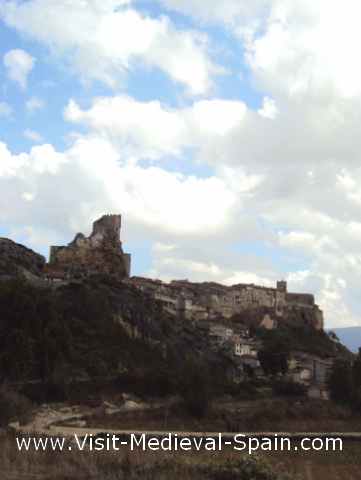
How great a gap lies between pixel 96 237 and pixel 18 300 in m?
44.6

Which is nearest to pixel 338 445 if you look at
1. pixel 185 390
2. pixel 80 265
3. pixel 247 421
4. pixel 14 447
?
pixel 247 421

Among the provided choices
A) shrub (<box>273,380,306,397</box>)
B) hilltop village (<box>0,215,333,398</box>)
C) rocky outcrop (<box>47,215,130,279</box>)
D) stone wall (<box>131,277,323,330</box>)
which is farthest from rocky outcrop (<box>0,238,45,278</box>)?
shrub (<box>273,380,306,397</box>)

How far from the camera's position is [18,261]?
75500mm

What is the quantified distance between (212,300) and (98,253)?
2476cm

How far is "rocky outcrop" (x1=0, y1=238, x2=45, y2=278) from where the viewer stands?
6724 centimetres

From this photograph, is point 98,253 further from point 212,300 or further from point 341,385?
point 341,385

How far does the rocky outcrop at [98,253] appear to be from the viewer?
87250mm

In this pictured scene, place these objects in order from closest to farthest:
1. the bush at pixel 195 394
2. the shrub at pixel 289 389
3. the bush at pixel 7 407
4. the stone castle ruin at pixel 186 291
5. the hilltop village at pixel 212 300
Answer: the bush at pixel 7 407 → the bush at pixel 195 394 → the shrub at pixel 289 389 → the hilltop village at pixel 212 300 → the stone castle ruin at pixel 186 291

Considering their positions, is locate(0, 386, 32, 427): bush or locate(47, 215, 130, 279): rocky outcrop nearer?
locate(0, 386, 32, 427): bush

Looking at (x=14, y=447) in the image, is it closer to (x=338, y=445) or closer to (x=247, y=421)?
(x=338, y=445)

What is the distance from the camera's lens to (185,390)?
131 ft

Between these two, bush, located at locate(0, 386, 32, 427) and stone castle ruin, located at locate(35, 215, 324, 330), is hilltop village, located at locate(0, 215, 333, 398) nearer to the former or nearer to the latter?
stone castle ruin, located at locate(35, 215, 324, 330)

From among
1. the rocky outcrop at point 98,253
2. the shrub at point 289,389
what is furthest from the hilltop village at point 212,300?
the shrub at point 289,389

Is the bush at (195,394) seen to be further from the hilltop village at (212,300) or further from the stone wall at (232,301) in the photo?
the stone wall at (232,301)
